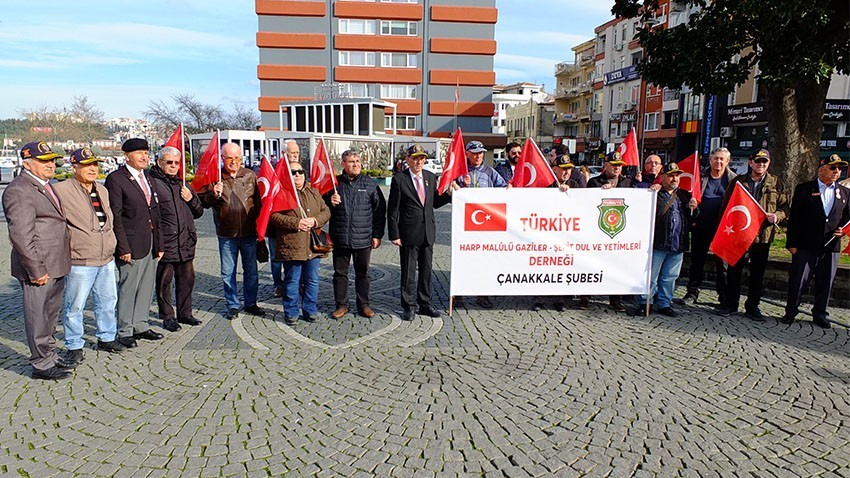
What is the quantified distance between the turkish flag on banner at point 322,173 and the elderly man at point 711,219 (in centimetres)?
484

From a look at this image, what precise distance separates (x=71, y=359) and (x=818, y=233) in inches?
312

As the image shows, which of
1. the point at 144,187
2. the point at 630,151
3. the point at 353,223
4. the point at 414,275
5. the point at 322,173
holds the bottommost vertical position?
the point at 414,275

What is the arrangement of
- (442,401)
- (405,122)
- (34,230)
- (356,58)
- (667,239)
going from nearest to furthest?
1. (442,401)
2. (34,230)
3. (667,239)
4. (356,58)
5. (405,122)

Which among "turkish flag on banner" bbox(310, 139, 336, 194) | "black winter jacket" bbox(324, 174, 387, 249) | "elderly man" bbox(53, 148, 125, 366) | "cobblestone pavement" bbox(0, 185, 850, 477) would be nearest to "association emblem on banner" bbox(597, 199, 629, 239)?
"cobblestone pavement" bbox(0, 185, 850, 477)

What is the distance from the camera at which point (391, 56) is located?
204 feet

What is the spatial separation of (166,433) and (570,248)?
188 inches

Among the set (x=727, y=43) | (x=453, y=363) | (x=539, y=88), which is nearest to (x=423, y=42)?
(x=727, y=43)

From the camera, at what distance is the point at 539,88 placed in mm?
126438

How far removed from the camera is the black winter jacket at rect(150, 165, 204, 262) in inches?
235

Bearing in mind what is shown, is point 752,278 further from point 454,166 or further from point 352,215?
point 352,215

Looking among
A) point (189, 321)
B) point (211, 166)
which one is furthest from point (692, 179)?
point (189, 321)

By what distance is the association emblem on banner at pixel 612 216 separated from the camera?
264 inches

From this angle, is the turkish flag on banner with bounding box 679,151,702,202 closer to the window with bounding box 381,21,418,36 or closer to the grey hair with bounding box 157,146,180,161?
the grey hair with bounding box 157,146,180,161

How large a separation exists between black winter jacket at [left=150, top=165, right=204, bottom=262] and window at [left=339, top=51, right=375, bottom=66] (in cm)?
5910
